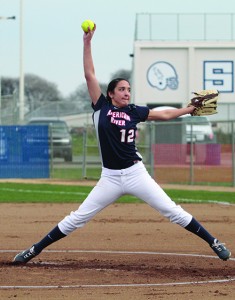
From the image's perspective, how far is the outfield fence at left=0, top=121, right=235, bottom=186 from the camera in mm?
27578

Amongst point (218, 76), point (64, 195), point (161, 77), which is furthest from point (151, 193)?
point (218, 76)

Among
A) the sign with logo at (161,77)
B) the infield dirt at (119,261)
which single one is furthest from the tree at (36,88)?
the infield dirt at (119,261)

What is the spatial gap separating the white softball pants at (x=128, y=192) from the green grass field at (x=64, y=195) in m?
10.3

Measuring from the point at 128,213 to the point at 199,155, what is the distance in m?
10.6

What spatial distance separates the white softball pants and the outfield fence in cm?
1663

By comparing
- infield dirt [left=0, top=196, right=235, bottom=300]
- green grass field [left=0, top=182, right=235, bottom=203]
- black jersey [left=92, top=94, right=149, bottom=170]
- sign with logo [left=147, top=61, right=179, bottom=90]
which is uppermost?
sign with logo [left=147, top=61, right=179, bottom=90]

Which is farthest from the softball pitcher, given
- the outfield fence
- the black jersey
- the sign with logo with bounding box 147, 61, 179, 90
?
the sign with logo with bounding box 147, 61, 179, 90

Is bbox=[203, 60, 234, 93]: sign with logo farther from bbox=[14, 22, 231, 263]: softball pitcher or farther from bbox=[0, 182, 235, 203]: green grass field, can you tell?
bbox=[14, 22, 231, 263]: softball pitcher

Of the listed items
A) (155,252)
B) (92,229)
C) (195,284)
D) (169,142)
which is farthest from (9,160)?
(195,284)

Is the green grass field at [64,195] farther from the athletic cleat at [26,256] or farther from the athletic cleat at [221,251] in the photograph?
the athletic cleat at [221,251]

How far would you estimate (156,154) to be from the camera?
29.2 meters

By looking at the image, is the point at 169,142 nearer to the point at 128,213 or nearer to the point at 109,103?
the point at 128,213

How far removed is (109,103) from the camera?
32.2 feet

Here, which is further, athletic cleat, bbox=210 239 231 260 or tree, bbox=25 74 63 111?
tree, bbox=25 74 63 111
